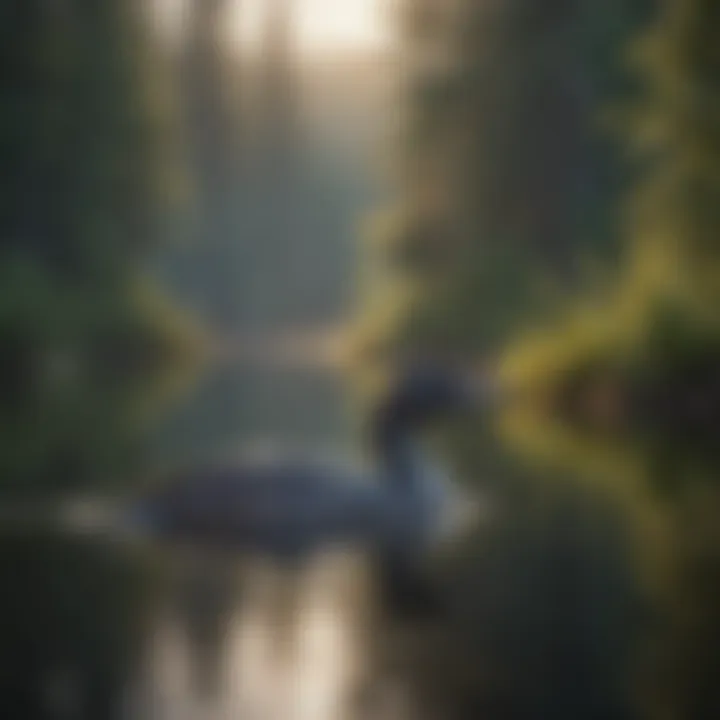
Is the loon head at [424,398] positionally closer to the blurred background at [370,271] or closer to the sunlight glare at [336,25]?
the blurred background at [370,271]

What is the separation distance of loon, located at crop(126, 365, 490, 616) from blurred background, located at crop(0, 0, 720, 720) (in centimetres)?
2

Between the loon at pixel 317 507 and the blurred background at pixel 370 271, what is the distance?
0.08 ft

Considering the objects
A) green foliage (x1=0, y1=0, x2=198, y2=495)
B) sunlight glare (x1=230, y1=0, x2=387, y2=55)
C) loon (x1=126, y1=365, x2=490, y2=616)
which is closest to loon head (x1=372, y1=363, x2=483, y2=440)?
loon (x1=126, y1=365, x2=490, y2=616)

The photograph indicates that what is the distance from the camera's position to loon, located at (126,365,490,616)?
4.58ft

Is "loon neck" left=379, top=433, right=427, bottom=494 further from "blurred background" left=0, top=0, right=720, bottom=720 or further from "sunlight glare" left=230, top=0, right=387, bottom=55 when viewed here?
"sunlight glare" left=230, top=0, right=387, bottom=55

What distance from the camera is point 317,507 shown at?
4.61 ft

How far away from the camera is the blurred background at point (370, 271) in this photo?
4.58 feet

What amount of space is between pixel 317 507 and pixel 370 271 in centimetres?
24

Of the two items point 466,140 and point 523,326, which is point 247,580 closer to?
point 523,326

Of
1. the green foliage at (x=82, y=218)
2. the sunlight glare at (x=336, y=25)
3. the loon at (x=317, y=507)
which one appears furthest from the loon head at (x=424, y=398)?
the sunlight glare at (x=336, y=25)

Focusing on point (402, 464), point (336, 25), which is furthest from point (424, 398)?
point (336, 25)

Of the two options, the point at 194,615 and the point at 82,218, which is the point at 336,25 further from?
the point at 194,615

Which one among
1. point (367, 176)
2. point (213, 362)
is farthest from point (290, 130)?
point (213, 362)

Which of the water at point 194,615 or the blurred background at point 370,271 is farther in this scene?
the blurred background at point 370,271
